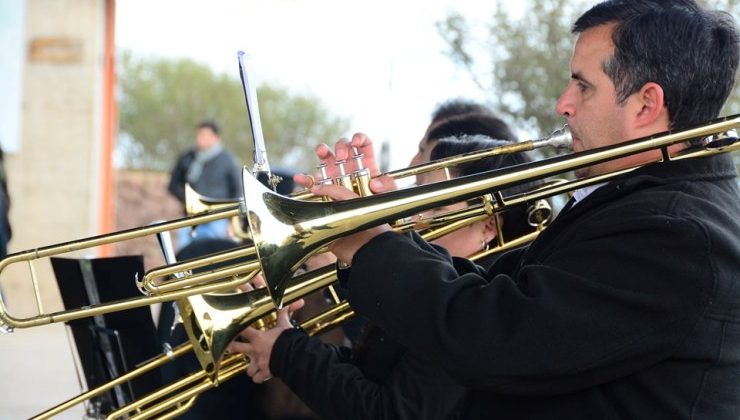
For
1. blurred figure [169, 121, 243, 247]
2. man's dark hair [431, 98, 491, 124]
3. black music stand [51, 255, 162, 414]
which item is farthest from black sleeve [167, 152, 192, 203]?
black music stand [51, 255, 162, 414]

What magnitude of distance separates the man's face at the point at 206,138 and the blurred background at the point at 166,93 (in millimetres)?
1013

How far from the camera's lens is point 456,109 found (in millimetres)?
3723

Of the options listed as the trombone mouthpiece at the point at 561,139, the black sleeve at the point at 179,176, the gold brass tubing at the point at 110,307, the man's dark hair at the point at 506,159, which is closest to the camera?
the trombone mouthpiece at the point at 561,139

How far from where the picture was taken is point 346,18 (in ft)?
33.3

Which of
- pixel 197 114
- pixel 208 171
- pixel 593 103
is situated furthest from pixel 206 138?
pixel 197 114

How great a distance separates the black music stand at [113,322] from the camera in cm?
263

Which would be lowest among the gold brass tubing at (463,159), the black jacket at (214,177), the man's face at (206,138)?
the gold brass tubing at (463,159)

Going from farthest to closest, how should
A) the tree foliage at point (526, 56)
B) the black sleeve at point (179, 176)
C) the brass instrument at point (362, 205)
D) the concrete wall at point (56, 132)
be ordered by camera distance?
the concrete wall at point (56, 132)
the black sleeve at point (179, 176)
the tree foliage at point (526, 56)
the brass instrument at point (362, 205)

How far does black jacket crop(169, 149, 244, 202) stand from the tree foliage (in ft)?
13.3

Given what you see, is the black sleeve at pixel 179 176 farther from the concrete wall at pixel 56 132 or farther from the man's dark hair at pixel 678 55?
the man's dark hair at pixel 678 55

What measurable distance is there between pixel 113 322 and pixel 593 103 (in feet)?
4.77

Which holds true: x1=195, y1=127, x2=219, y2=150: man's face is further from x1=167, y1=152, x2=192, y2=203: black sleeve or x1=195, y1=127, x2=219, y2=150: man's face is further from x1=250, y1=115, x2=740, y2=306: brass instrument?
x1=250, y1=115, x2=740, y2=306: brass instrument

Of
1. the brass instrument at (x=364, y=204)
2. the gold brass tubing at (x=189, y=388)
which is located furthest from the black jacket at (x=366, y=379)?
the brass instrument at (x=364, y=204)

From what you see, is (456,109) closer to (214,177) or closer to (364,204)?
(364,204)
